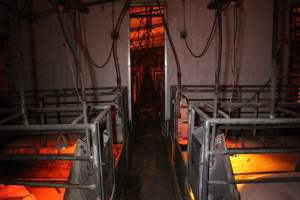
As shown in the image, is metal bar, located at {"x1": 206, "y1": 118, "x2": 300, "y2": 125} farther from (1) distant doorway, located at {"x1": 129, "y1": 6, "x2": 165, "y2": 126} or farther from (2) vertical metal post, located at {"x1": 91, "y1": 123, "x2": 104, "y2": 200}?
(1) distant doorway, located at {"x1": 129, "y1": 6, "x2": 165, "y2": 126}

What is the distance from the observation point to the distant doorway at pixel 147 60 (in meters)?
6.04

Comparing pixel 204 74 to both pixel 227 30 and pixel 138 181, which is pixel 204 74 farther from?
pixel 138 181

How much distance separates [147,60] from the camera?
16828 millimetres

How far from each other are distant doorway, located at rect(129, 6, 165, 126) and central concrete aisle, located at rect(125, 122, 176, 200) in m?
1.10

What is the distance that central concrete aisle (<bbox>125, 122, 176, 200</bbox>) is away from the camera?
10.7 ft

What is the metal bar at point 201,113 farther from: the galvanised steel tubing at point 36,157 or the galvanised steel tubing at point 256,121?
the galvanised steel tubing at point 36,157

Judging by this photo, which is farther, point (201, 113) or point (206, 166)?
point (201, 113)

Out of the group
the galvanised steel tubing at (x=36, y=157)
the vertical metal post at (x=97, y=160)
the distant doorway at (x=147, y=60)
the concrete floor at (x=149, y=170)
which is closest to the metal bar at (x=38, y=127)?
the vertical metal post at (x=97, y=160)

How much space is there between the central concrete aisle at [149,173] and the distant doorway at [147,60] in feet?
3.61

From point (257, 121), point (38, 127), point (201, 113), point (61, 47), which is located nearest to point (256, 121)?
point (257, 121)

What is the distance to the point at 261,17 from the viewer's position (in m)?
5.14

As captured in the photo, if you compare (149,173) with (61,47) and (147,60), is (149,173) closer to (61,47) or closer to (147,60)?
(61,47)

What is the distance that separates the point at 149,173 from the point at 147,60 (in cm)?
1370

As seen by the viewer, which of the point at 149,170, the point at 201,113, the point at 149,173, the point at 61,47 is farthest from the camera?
the point at 61,47
